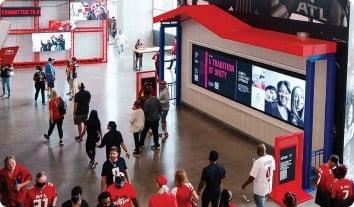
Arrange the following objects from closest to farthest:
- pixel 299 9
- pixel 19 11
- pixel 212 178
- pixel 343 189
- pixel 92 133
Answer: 1. pixel 343 189
2. pixel 212 178
3. pixel 92 133
4. pixel 299 9
5. pixel 19 11

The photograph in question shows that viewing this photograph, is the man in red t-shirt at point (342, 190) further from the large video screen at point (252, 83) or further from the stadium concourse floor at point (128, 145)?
the large video screen at point (252, 83)

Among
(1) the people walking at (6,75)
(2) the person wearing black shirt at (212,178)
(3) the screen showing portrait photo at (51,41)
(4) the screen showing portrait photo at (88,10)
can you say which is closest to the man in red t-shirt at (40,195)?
(2) the person wearing black shirt at (212,178)

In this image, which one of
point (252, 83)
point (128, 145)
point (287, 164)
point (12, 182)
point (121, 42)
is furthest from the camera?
point (121, 42)

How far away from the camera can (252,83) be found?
1470 centimetres

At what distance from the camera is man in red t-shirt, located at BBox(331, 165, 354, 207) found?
8500mm

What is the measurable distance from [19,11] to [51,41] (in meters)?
2.18

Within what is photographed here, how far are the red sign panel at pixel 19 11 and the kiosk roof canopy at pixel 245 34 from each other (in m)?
11.2

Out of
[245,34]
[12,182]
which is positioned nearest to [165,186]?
[12,182]

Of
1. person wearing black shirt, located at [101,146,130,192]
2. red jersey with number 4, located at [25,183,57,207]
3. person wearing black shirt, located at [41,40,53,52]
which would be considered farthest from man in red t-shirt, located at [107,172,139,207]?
person wearing black shirt, located at [41,40,53,52]

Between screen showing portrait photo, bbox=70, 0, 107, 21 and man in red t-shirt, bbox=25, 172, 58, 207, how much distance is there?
20.6m

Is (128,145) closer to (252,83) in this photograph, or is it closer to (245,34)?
(252,83)

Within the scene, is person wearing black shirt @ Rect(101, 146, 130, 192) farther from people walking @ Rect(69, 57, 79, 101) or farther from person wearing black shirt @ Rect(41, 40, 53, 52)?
person wearing black shirt @ Rect(41, 40, 53, 52)

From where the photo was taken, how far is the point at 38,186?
8.00m

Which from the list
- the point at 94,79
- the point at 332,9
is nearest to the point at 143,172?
the point at 332,9
